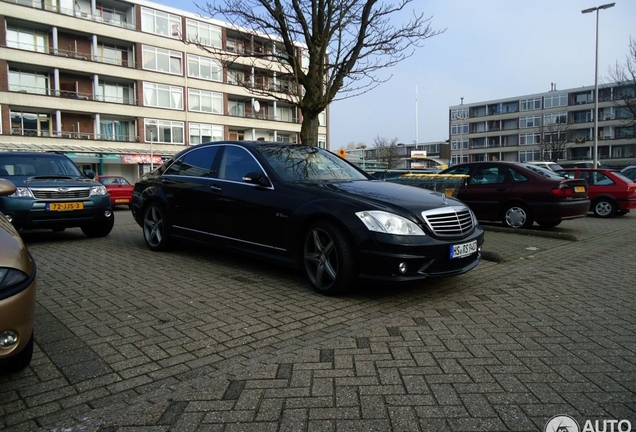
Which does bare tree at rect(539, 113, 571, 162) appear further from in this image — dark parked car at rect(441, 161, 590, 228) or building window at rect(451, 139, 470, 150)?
dark parked car at rect(441, 161, 590, 228)

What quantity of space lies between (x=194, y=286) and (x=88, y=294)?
101 centimetres

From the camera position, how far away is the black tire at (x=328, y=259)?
4.33 m

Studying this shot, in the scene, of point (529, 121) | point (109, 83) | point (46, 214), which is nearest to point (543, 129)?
point (529, 121)

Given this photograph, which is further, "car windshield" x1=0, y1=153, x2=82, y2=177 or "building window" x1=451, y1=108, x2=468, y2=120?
"building window" x1=451, y1=108, x2=468, y2=120

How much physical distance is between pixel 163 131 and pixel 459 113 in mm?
73626

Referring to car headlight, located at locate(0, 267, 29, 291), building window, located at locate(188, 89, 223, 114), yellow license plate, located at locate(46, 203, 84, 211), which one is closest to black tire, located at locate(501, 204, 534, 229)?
yellow license plate, located at locate(46, 203, 84, 211)

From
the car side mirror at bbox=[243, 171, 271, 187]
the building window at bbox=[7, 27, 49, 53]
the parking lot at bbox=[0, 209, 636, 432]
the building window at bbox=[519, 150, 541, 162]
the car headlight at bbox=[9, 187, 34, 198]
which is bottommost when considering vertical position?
the parking lot at bbox=[0, 209, 636, 432]

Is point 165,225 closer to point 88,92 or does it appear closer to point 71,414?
point 71,414

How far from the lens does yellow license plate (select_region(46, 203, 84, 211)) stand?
7281mm

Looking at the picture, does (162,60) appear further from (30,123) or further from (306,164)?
(306,164)

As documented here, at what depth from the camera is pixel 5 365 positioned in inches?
106

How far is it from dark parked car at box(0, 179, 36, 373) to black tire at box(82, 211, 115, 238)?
5.56 m

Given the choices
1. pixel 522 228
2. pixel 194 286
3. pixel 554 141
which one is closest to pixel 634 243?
pixel 522 228

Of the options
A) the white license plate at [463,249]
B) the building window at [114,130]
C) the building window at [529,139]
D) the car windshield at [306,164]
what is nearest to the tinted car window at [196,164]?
the car windshield at [306,164]
